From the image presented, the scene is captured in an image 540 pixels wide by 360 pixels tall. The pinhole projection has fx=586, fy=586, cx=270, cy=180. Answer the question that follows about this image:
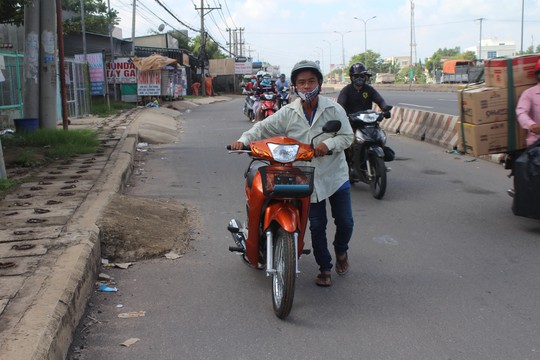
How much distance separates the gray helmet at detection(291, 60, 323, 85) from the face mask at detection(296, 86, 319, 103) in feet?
0.34

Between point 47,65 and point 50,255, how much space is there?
9.20m

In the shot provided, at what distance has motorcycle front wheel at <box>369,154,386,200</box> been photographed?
301 inches

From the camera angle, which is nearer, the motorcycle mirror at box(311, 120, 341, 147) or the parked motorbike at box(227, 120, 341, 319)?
the parked motorbike at box(227, 120, 341, 319)

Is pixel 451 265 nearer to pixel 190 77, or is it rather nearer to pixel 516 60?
pixel 516 60

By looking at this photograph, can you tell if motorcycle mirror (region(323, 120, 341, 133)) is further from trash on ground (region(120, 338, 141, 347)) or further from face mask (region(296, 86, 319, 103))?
trash on ground (region(120, 338, 141, 347))

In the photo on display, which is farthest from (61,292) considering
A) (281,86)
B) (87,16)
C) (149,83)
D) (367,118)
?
(87,16)

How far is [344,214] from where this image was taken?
4555 millimetres

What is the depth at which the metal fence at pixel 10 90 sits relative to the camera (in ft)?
50.6

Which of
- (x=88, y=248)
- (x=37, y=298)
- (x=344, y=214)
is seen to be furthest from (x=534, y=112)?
(x=37, y=298)

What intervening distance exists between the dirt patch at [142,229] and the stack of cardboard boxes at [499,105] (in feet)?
10.4

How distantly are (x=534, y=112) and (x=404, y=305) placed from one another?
2.78 m

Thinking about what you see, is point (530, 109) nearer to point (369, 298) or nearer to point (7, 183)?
point (369, 298)

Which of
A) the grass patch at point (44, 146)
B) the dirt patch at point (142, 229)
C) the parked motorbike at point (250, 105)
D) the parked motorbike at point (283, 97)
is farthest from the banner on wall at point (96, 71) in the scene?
the dirt patch at point (142, 229)

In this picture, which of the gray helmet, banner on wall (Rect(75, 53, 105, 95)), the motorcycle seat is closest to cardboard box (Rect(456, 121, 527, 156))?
the gray helmet
